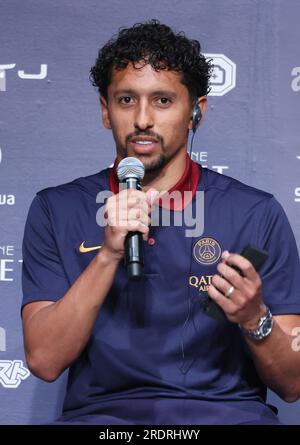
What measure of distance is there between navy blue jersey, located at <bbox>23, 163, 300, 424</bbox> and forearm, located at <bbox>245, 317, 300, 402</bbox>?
0.06 meters

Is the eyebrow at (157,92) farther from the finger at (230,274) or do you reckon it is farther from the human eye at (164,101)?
the finger at (230,274)

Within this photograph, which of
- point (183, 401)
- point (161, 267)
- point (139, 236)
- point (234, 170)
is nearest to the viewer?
point (139, 236)

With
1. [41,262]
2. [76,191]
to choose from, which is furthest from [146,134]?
[41,262]

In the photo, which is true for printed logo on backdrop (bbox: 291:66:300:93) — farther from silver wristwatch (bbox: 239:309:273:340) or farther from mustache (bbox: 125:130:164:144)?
silver wristwatch (bbox: 239:309:273:340)

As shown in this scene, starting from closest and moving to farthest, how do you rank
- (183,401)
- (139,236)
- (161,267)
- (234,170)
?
(139,236) < (183,401) < (161,267) < (234,170)

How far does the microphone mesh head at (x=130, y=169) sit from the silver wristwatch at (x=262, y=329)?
1.21 ft

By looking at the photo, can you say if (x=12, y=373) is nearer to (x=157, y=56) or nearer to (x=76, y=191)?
(x=76, y=191)

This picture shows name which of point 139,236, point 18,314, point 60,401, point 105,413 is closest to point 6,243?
point 18,314

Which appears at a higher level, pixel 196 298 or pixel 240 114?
pixel 240 114

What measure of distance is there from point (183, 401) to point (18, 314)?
892mm

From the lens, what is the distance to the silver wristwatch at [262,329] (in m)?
1.68

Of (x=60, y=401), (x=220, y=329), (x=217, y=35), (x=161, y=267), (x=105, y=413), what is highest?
(x=217, y=35)

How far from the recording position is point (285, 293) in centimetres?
185

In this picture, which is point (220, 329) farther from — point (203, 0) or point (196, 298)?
point (203, 0)
